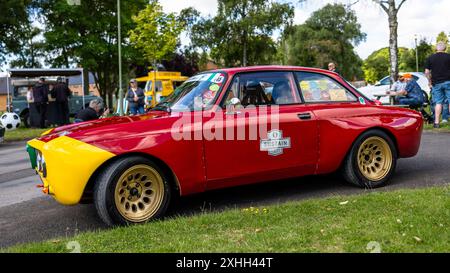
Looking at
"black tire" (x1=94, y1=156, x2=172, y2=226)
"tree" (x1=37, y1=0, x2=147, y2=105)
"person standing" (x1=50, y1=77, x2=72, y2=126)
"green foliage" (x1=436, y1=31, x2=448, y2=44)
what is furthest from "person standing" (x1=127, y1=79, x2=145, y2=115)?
"green foliage" (x1=436, y1=31, x2=448, y2=44)

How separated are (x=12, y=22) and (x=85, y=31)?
5938mm

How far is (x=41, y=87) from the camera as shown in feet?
54.3

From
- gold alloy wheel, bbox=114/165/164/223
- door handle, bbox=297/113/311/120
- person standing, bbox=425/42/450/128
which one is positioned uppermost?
person standing, bbox=425/42/450/128

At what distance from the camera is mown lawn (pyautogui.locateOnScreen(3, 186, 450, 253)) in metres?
3.28

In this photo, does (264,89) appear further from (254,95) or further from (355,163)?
(355,163)

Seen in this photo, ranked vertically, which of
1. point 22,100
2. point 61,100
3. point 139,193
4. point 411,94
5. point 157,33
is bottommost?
point 139,193

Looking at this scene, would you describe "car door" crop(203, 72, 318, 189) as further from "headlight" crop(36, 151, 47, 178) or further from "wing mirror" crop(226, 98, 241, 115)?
"headlight" crop(36, 151, 47, 178)

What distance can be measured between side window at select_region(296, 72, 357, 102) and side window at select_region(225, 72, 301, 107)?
141 mm

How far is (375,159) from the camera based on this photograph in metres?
5.36

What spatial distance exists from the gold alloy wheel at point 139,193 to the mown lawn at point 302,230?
20 cm

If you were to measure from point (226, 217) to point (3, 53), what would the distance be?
32791mm

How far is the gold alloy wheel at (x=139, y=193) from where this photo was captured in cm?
410

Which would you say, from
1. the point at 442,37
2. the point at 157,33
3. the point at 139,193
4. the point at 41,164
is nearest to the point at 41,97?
the point at 157,33
